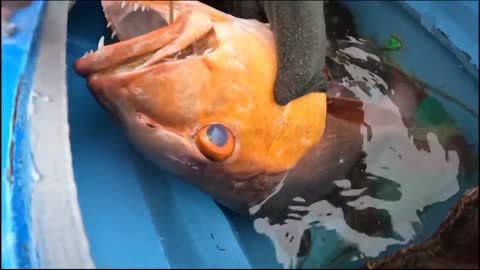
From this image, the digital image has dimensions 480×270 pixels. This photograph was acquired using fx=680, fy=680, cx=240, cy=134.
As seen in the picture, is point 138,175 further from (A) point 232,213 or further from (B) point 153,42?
(B) point 153,42

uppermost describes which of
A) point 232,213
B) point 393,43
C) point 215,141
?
point 393,43

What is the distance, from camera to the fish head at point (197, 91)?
4.07ft

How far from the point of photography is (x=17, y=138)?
1175 millimetres

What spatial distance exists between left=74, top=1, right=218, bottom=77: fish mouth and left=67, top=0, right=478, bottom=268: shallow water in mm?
192

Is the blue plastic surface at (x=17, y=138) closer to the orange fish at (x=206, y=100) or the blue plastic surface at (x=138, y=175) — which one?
the blue plastic surface at (x=138, y=175)

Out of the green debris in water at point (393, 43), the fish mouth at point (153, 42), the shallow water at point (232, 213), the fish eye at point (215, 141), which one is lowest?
the shallow water at point (232, 213)

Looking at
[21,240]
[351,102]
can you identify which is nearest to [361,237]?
[351,102]

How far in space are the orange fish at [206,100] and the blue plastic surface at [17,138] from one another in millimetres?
117

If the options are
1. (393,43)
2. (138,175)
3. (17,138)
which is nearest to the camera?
(17,138)

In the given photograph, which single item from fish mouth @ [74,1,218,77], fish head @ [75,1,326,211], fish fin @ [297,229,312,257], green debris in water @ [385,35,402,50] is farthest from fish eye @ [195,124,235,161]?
green debris in water @ [385,35,402,50]

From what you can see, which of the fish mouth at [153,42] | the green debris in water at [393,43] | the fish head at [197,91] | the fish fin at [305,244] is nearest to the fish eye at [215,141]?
the fish head at [197,91]

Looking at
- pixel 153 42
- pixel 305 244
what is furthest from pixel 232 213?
pixel 153 42

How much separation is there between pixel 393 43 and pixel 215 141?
0.60 meters

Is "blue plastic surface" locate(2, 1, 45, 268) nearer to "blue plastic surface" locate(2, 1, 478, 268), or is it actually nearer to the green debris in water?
"blue plastic surface" locate(2, 1, 478, 268)
